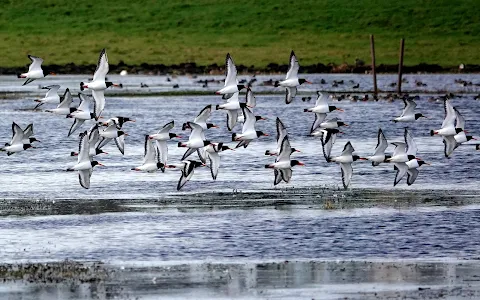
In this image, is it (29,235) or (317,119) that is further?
(317,119)

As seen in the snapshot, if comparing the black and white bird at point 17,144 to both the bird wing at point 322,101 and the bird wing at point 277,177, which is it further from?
the bird wing at point 322,101

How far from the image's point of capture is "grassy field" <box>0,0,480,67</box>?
86.9 metres

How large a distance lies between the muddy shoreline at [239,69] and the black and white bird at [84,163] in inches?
1969

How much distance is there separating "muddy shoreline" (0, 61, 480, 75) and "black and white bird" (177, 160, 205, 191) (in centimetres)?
4900

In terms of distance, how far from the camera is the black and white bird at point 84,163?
1087 inches

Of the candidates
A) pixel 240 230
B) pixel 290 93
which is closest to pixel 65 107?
pixel 290 93

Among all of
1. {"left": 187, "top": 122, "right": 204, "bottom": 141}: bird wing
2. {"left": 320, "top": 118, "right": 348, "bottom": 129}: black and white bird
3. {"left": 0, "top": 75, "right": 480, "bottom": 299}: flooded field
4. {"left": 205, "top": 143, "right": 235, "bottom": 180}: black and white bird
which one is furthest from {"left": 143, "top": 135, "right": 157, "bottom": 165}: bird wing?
{"left": 320, "top": 118, "right": 348, "bottom": 129}: black and white bird

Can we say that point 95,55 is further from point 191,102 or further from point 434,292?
point 434,292

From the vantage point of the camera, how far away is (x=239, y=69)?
7919 cm

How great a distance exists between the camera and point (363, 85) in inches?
2670

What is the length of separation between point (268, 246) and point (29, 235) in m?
4.54

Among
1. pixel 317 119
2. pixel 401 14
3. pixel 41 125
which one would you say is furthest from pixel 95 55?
pixel 317 119

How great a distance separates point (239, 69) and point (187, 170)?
51317 millimetres

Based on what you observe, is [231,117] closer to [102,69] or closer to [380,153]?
[102,69]
